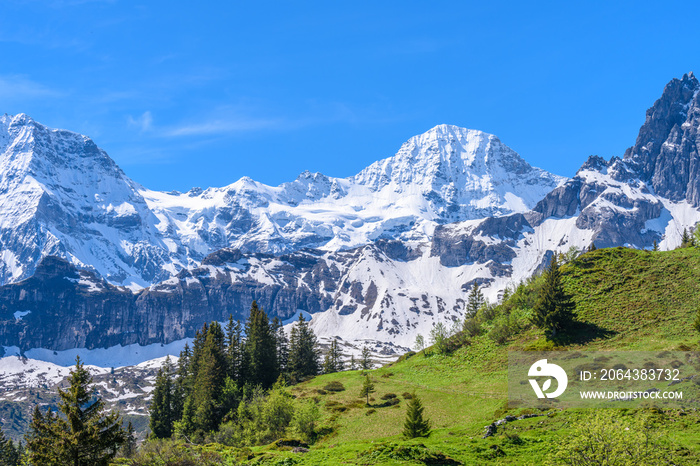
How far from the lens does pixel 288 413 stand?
68.3 m

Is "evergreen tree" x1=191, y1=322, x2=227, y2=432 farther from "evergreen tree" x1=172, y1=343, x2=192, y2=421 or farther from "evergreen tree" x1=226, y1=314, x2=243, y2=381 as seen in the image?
"evergreen tree" x1=172, y1=343, x2=192, y2=421

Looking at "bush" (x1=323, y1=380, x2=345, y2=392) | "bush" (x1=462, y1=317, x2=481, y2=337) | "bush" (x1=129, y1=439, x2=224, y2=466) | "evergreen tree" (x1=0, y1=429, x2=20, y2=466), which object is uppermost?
"bush" (x1=462, y1=317, x2=481, y2=337)

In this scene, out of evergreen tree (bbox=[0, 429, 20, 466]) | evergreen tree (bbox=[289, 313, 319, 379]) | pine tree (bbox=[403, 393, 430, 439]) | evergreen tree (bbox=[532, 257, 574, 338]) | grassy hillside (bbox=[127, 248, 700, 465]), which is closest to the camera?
grassy hillside (bbox=[127, 248, 700, 465])

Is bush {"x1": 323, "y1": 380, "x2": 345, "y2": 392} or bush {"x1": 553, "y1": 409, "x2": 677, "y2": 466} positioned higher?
bush {"x1": 553, "y1": 409, "x2": 677, "y2": 466}

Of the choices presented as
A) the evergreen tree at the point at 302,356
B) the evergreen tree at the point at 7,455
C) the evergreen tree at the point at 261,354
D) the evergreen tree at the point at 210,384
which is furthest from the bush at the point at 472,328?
the evergreen tree at the point at 7,455

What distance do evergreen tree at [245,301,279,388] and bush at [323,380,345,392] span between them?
21.4 m

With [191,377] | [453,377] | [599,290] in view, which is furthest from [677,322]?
[191,377]

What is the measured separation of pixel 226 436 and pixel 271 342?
41261mm

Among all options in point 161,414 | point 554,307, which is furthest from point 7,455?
point 554,307

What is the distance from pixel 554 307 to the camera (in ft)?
251

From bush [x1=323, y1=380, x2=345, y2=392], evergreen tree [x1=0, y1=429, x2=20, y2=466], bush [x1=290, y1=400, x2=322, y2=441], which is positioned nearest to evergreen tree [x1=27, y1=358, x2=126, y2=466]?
bush [x1=290, y1=400, x2=322, y2=441]

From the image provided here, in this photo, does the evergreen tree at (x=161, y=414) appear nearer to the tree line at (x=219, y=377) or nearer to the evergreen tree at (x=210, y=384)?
the tree line at (x=219, y=377)

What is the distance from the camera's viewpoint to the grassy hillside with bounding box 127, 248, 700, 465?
3966cm

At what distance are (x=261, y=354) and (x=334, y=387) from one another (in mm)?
25748
